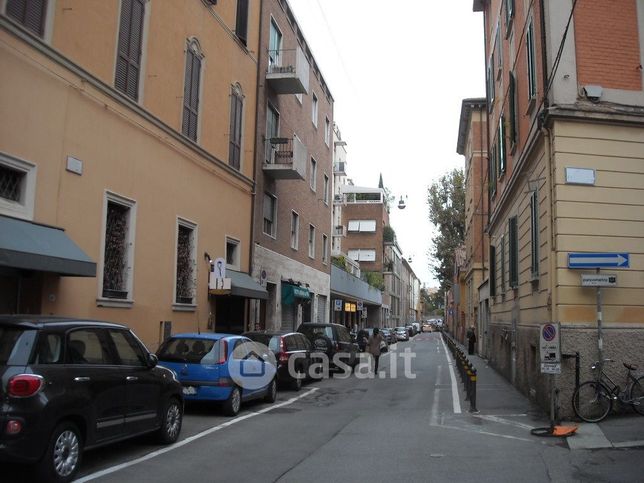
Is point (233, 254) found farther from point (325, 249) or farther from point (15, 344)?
point (15, 344)

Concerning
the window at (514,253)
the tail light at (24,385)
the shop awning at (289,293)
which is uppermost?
the window at (514,253)

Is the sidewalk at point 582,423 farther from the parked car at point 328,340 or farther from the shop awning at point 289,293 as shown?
the shop awning at point 289,293

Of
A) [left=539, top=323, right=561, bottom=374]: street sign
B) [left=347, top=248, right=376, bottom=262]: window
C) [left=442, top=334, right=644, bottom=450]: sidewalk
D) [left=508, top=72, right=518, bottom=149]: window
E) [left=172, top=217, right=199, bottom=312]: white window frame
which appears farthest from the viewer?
[left=347, top=248, right=376, bottom=262]: window

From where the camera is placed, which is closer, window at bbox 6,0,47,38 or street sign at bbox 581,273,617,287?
window at bbox 6,0,47,38

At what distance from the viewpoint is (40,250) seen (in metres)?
10.1

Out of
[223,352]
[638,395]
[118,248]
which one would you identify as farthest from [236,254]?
[638,395]

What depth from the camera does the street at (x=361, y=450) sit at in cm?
731

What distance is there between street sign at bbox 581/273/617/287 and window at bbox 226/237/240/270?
11871 mm

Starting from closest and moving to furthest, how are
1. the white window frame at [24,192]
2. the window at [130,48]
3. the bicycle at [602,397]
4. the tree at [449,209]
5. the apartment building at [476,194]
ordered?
the white window frame at [24,192]
the bicycle at [602,397]
the window at [130,48]
the apartment building at [476,194]
the tree at [449,209]

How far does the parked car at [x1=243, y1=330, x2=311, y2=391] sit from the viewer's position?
15.1m

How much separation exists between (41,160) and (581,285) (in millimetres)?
9858

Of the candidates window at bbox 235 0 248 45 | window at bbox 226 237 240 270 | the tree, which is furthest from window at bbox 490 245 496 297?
the tree

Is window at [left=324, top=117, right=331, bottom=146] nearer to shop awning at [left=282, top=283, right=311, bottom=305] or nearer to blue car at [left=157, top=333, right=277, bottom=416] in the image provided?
shop awning at [left=282, top=283, right=311, bottom=305]

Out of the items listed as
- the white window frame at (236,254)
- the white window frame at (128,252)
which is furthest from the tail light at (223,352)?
the white window frame at (236,254)
